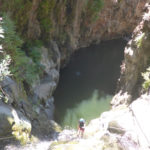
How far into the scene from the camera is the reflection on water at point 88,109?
12.9 metres

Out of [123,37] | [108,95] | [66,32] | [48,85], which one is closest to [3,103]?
[48,85]

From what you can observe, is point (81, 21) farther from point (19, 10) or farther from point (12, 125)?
point (12, 125)

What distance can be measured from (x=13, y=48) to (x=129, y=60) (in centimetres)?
661

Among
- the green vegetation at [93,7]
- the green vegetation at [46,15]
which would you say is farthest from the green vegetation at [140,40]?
the green vegetation at [93,7]

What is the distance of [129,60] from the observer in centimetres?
1291

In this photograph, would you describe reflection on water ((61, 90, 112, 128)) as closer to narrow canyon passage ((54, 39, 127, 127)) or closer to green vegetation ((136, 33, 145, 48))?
narrow canyon passage ((54, 39, 127, 127))

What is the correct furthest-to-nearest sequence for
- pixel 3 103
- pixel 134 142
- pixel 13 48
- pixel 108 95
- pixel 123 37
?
1. pixel 123 37
2. pixel 108 95
3. pixel 13 48
4. pixel 3 103
5. pixel 134 142

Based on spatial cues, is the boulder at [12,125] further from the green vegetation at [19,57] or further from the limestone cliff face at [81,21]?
the limestone cliff face at [81,21]

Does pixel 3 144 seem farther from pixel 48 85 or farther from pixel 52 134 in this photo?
pixel 48 85

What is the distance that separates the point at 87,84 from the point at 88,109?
3.32m

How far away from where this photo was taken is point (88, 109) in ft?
46.3

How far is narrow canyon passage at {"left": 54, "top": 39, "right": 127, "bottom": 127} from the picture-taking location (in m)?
13.8

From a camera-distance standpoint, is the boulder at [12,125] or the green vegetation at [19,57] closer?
the boulder at [12,125]

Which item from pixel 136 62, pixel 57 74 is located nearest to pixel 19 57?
pixel 57 74
